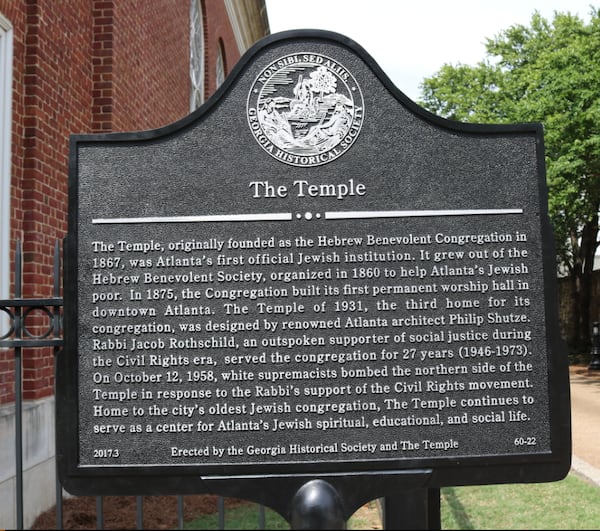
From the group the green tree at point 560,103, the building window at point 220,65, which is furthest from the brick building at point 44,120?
the green tree at point 560,103

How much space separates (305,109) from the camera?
119 inches

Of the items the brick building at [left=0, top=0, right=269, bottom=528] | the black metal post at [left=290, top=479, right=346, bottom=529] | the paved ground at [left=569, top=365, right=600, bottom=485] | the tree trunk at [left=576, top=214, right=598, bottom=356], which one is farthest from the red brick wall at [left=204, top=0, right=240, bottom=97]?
the tree trunk at [left=576, top=214, right=598, bottom=356]

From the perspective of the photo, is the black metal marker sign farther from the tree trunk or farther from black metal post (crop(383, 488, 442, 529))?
the tree trunk

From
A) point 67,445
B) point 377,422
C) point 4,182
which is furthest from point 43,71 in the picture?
point 377,422

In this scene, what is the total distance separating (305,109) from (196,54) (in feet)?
33.4

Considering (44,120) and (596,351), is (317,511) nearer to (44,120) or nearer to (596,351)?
(44,120)

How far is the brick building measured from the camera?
5.33 metres

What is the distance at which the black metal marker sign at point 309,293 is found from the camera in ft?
9.61

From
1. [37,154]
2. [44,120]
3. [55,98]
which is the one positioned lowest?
[37,154]

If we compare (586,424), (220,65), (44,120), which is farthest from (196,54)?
(586,424)

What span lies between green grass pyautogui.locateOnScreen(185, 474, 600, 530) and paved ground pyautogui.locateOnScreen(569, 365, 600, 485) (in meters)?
0.57

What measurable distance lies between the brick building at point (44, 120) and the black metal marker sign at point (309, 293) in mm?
2530

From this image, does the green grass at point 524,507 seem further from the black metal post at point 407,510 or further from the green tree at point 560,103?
the green tree at point 560,103

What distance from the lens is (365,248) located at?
3018 millimetres
